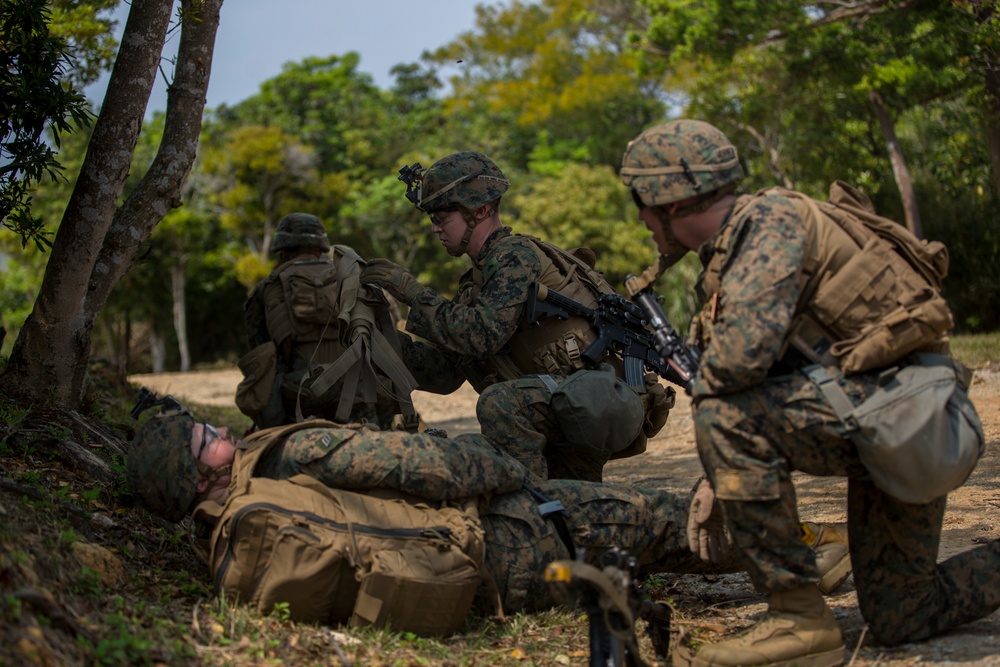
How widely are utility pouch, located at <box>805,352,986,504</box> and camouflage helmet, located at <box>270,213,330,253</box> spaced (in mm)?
3839

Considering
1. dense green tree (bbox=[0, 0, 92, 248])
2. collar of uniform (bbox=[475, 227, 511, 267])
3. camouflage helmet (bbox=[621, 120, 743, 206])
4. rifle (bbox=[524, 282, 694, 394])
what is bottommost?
rifle (bbox=[524, 282, 694, 394])

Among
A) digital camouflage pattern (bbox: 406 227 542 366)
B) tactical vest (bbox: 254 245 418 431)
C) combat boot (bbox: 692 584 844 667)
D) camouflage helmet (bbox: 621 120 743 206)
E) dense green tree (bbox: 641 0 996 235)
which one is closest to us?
combat boot (bbox: 692 584 844 667)

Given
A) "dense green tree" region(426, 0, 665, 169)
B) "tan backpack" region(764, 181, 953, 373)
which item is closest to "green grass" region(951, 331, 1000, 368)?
"tan backpack" region(764, 181, 953, 373)

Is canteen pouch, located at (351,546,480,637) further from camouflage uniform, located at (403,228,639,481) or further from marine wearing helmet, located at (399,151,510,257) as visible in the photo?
marine wearing helmet, located at (399,151,510,257)

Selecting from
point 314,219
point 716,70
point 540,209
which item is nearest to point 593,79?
point 540,209

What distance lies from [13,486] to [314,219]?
9.29 feet

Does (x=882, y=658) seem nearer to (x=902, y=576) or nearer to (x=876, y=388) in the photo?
(x=902, y=576)

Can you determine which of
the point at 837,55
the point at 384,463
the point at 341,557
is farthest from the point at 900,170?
the point at 341,557

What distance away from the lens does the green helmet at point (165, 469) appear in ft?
13.1

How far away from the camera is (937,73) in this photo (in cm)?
1372

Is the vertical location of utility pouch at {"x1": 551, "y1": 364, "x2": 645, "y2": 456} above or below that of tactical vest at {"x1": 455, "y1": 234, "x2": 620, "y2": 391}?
below

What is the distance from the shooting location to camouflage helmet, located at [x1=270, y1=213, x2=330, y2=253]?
6.39 metres

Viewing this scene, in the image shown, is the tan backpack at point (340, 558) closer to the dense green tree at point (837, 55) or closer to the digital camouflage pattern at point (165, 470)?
the digital camouflage pattern at point (165, 470)

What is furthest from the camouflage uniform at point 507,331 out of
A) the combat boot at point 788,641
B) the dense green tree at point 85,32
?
the dense green tree at point 85,32
